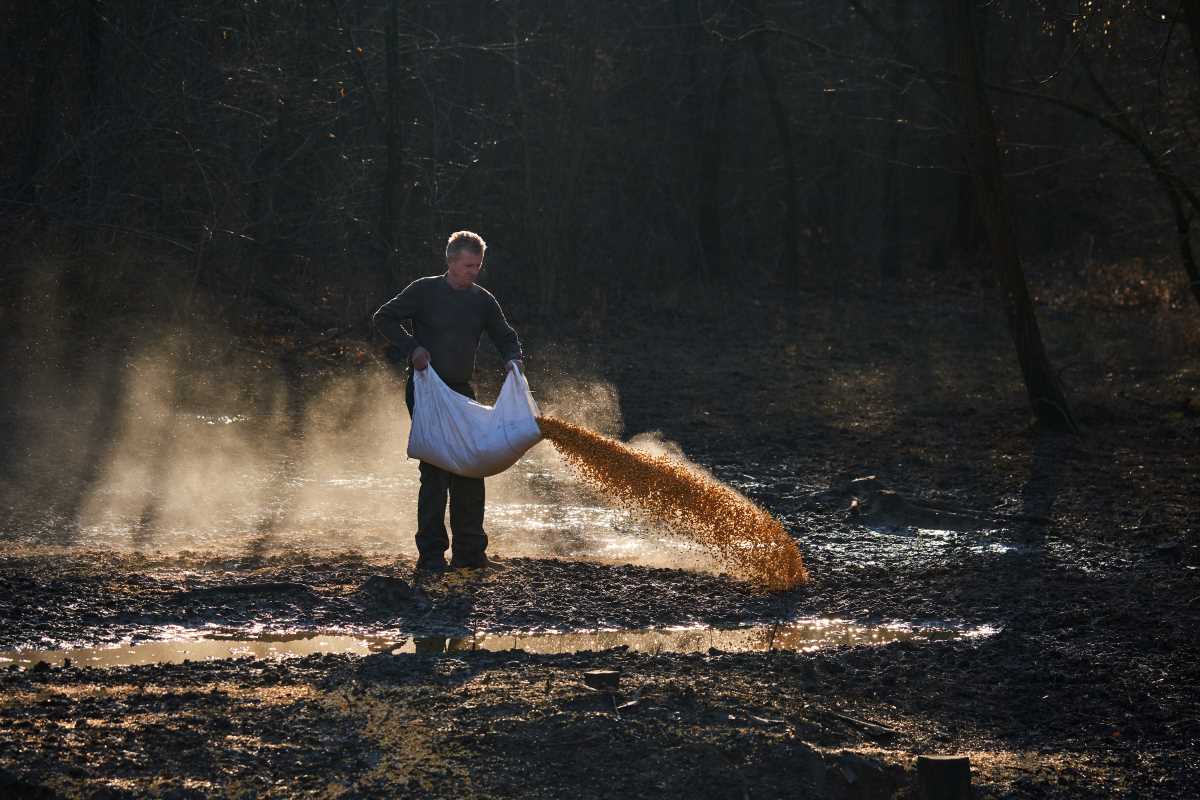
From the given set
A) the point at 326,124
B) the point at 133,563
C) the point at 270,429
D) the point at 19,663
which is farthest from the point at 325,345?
the point at 19,663

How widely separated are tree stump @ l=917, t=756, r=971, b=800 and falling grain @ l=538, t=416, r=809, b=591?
345cm

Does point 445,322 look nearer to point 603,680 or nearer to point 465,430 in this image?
point 465,430

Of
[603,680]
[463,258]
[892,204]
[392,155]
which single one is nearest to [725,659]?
[603,680]

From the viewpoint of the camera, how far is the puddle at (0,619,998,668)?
638cm

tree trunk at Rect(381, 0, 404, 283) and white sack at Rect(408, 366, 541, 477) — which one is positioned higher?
tree trunk at Rect(381, 0, 404, 283)

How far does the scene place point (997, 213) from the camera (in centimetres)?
1321

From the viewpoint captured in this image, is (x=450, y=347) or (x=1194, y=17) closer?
(x=450, y=347)

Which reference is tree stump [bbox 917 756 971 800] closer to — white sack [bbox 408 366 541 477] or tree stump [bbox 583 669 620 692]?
tree stump [bbox 583 669 620 692]

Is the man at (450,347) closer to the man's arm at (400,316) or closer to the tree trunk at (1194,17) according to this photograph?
the man's arm at (400,316)

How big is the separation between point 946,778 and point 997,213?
30.7ft

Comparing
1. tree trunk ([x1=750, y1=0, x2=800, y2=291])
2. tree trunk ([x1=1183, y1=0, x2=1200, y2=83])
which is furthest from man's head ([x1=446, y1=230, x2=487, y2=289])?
tree trunk ([x1=750, y1=0, x2=800, y2=291])

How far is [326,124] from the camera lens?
689 inches

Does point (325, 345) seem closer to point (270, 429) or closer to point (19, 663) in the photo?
point (270, 429)

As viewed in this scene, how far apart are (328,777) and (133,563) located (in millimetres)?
3689
